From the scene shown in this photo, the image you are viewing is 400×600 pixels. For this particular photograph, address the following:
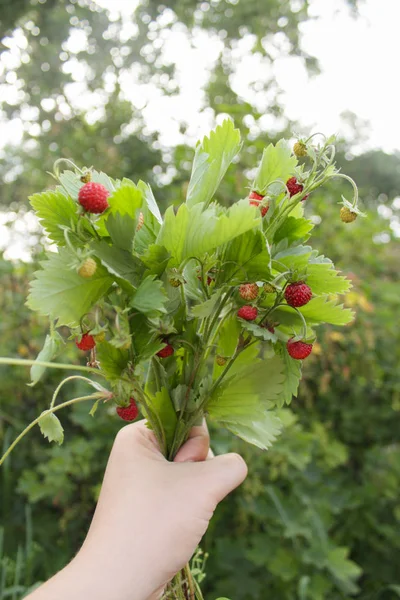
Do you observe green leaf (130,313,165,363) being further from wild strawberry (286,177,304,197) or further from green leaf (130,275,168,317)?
wild strawberry (286,177,304,197)

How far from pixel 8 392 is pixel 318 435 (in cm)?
109

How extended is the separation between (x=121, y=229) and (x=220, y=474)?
30 cm

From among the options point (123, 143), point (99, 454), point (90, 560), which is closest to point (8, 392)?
point (99, 454)

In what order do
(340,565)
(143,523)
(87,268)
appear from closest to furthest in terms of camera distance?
(87,268) < (143,523) < (340,565)

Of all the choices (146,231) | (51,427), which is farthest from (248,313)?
(51,427)

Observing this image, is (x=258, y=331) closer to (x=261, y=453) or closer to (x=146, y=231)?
(x=146, y=231)

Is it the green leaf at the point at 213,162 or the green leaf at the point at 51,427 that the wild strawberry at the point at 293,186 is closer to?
the green leaf at the point at 213,162

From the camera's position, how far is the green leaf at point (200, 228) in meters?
0.50

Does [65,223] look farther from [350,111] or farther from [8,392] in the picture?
[350,111]

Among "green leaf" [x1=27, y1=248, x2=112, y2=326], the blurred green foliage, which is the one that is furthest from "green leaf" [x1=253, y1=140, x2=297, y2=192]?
the blurred green foliage

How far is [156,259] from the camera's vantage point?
542 mm

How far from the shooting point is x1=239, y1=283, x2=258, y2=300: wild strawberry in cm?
54

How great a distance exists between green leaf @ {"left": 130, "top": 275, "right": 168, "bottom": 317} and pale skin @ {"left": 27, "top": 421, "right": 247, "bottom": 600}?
211 mm

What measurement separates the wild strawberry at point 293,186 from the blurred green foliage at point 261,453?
0.88 meters
